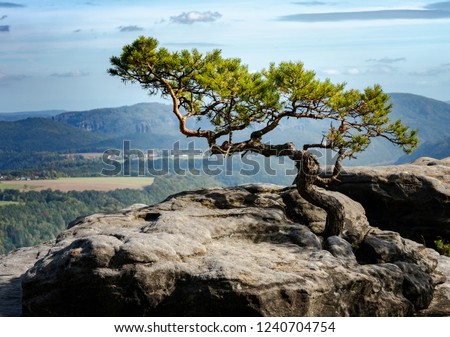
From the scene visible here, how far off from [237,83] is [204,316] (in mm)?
6632

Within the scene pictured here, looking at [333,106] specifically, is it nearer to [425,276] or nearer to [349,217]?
[349,217]

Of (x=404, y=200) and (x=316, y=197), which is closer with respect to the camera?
(x=316, y=197)

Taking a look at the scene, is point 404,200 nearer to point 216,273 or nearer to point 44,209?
point 216,273

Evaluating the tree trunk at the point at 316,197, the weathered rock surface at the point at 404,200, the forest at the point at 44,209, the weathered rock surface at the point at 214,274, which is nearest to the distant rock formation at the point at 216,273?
the weathered rock surface at the point at 214,274

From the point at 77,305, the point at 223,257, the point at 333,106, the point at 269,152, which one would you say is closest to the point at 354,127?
the point at 333,106

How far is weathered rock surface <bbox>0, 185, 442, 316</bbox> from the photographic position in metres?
11.7

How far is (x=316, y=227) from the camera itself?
18.0 metres

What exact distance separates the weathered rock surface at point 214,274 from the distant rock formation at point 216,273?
2cm

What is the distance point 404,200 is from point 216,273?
1190 cm

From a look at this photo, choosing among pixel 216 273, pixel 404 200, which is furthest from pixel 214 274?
pixel 404 200

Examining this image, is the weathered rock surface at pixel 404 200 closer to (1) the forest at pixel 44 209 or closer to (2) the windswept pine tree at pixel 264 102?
(2) the windswept pine tree at pixel 264 102

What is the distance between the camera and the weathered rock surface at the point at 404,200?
21562 millimetres

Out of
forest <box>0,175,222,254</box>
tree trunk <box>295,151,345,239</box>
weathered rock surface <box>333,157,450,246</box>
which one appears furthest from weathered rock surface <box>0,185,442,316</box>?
forest <box>0,175,222,254</box>

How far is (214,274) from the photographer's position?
38.6 feet
